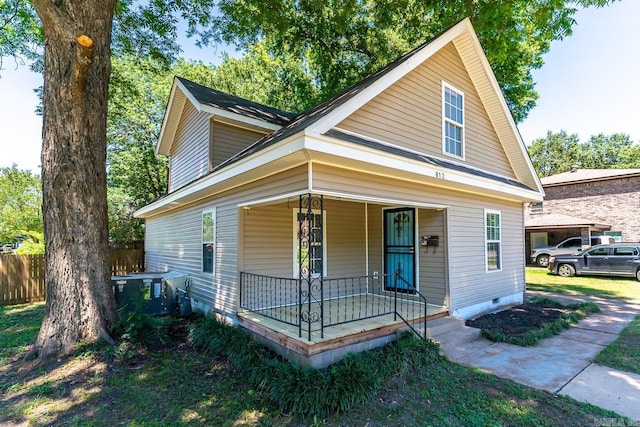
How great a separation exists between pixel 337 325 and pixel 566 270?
1593 cm

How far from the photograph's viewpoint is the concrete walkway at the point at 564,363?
3943mm

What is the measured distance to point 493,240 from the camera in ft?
27.1

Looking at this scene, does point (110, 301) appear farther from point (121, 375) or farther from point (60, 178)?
point (60, 178)

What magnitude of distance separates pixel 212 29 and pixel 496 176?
9.81m

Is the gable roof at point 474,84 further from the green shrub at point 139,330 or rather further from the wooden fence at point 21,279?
the wooden fence at point 21,279

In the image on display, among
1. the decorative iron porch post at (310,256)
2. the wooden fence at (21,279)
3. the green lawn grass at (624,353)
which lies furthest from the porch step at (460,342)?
the wooden fence at (21,279)

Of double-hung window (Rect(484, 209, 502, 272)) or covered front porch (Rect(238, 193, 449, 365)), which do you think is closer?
covered front porch (Rect(238, 193, 449, 365))

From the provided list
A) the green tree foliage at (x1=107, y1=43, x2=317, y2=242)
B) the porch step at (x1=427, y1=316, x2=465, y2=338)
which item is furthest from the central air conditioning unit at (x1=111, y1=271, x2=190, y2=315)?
the green tree foliage at (x1=107, y1=43, x2=317, y2=242)

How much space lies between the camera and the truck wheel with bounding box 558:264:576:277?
1552cm

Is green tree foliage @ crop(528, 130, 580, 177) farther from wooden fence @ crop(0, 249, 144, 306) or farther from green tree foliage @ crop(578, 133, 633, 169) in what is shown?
wooden fence @ crop(0, 249, 144, 306)

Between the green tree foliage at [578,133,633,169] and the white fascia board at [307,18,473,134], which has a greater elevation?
the green tree foliage at [578,133,633,169]

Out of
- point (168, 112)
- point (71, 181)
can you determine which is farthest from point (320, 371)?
point (168, 112)

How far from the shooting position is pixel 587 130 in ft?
132

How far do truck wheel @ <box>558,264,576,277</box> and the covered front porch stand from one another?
1300 cm
